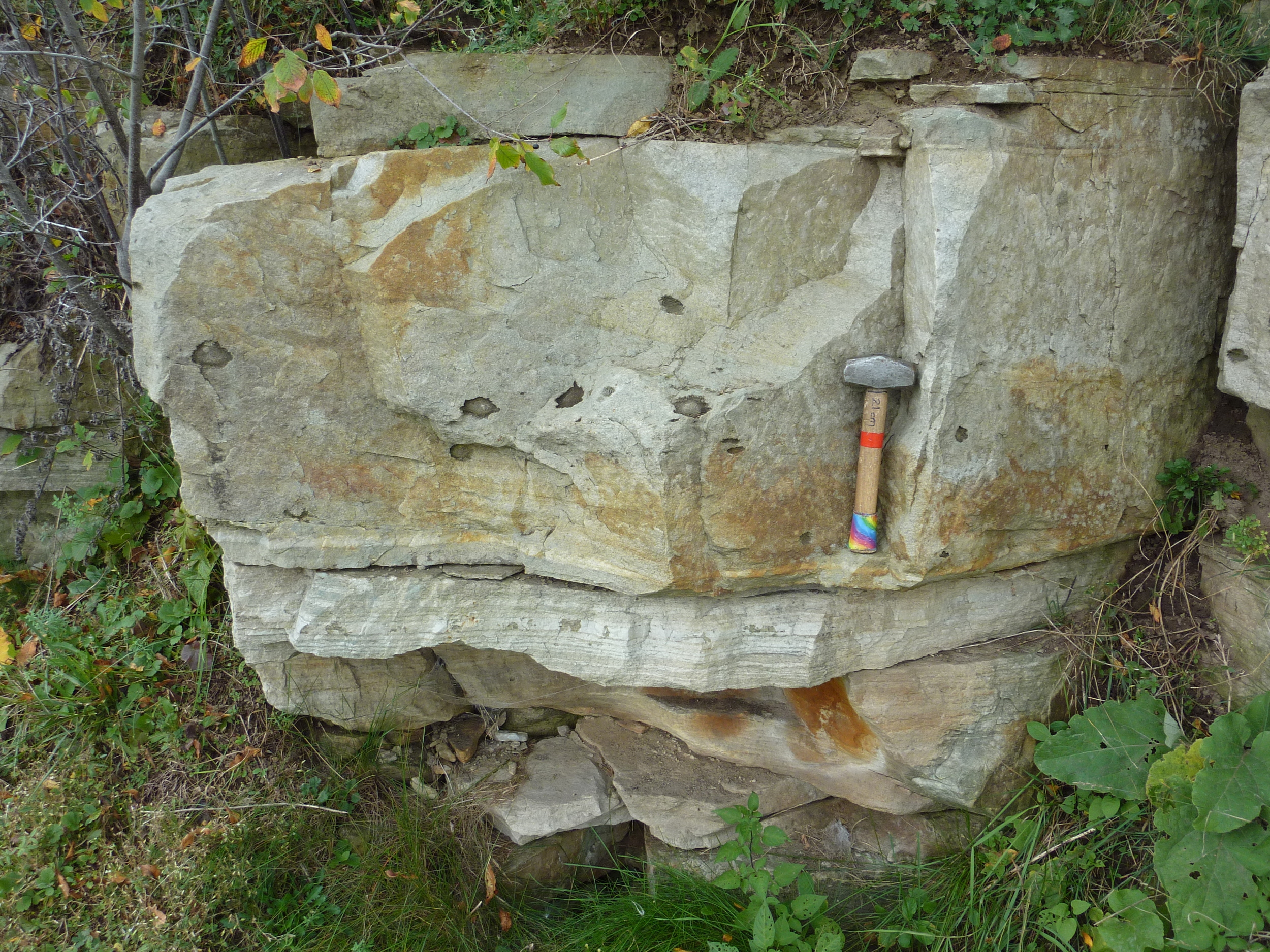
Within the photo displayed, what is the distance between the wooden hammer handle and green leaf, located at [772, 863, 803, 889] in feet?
3.51

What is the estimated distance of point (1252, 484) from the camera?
8.60ft

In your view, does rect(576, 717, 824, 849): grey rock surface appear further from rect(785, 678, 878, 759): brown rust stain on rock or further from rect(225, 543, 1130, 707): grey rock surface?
rect(225, 543, 1130, 707): grey rock surface

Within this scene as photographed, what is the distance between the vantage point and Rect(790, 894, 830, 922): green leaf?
2.58 m

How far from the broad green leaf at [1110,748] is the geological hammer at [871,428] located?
814 millimetres

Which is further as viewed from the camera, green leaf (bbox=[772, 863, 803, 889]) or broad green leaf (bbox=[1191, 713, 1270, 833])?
green leaf (bbox=[772, 863, 803, 889])

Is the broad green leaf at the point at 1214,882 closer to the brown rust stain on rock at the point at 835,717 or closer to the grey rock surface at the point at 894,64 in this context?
the brown rust stain on rock at the point at 835,717

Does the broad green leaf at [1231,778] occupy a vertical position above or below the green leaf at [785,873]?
above

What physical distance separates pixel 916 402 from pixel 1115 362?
64 centimetres

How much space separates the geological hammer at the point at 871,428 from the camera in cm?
231

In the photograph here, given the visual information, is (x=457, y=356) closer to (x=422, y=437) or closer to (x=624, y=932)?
(x=422, y=437)

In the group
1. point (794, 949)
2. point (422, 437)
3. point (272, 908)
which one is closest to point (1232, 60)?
point (422, 437)

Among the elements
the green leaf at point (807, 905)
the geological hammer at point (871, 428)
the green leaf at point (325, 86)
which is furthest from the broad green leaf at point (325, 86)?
the green leaf at point (807, 905)

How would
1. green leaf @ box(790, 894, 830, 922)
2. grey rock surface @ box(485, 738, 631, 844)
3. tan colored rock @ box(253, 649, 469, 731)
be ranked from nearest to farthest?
1. green leaf @ box(790, 894, 830, 922)
2. tan colored rock @ box(253, 649, 469, 731)
3. grey rock surface @ box(485, 738, 631, 844)

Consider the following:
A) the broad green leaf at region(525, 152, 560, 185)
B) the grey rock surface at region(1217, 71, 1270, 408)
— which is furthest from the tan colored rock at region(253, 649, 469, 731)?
the grey rock surface at region(1217, 71, 1270, 408)
